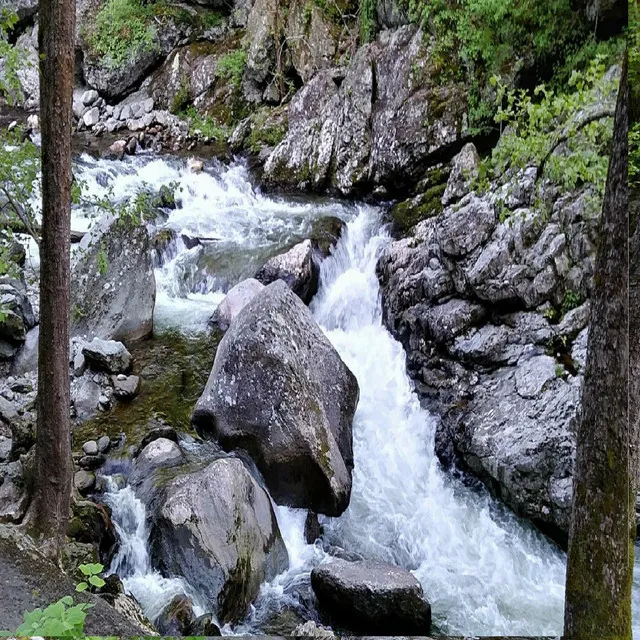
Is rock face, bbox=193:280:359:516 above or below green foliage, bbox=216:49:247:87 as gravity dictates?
below

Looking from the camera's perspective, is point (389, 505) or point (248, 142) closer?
point (389, 505)

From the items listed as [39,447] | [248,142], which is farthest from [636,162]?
[248,142]

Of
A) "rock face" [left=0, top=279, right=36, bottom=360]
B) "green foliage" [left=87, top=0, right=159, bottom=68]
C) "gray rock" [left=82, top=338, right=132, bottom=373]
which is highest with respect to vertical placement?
"green foliage" [left=87, top=0, right=159, bottom=68]

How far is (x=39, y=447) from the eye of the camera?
3426 millimetres

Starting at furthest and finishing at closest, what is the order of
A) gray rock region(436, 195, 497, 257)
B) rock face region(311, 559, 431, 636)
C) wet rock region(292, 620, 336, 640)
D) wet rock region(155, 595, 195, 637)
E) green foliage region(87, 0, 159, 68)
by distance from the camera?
green foliage region(87, 0, 159, 68) < gray rock region(436, 195, 497, 257) < rock face region(311, 559, 431, 636) < wet rock region(155, 595, 195, 637) < wet rock region(292, 620, 336, 640)

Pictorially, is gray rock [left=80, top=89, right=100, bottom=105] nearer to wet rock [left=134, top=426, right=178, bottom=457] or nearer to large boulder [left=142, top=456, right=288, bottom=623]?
wet rock [left=134, top=426, right=178, bottom=457]

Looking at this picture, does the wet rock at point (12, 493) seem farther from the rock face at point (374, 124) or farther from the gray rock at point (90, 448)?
the rock face at point (374, 124)

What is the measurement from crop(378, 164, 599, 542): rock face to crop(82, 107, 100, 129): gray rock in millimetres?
11779

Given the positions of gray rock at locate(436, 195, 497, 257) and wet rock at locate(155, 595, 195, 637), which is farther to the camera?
gray rock at locate(436, 195, 497, 257)

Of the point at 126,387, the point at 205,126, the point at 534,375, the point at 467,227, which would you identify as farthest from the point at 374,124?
the point at 126,387

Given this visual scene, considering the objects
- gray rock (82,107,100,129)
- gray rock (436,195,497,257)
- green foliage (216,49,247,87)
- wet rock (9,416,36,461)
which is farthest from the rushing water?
gray rock (82,107,100,129)

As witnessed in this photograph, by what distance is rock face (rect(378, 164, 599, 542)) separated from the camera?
515 centimetres

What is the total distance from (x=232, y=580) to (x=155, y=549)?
641mm

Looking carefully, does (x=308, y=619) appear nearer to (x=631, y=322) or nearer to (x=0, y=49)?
(x=631, y=322)
